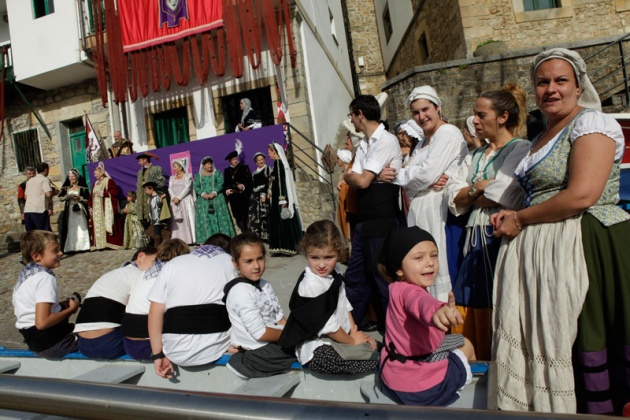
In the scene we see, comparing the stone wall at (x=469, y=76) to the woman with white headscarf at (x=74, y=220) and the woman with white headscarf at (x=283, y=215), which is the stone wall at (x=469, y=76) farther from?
the woman with white headscarf at (x=74, y=220)

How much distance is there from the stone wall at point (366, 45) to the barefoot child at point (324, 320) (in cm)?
1972

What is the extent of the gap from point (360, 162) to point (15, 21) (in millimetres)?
13005

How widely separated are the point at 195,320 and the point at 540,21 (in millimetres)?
12417

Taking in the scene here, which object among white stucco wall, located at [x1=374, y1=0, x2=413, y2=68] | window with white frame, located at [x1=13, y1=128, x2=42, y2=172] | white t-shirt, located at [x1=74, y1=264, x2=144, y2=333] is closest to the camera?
white t-shirt, located at [x1=74, y1=264, x2=144, y2=333]

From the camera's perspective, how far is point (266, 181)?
296 inches

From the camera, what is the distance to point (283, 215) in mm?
6938

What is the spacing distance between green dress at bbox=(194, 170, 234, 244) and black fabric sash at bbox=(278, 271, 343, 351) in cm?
560

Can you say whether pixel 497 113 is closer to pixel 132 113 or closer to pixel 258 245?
pixel 258 245

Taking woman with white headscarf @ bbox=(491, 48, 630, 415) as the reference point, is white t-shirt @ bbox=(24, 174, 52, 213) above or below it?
above

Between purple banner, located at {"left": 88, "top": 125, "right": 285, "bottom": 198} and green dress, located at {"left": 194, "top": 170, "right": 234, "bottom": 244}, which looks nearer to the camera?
green dress, located at {"left": 194, "top": 170, "right": 234, "bottom": 244}

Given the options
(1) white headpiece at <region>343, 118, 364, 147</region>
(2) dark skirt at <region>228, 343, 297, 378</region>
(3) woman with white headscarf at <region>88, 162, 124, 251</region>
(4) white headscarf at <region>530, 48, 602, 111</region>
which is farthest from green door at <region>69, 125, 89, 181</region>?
(4) white headscarf at <region>530, 48, 602, 111</region>

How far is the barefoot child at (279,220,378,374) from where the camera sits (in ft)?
7.72

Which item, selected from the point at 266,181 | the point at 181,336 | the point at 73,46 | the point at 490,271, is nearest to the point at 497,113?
the point at 490,271

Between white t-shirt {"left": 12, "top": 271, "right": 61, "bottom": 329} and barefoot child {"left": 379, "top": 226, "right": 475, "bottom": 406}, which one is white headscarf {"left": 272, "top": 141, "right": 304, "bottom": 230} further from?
barefoot child {"left": 379, "top": 226, "right": 475, "bottom": 406}
